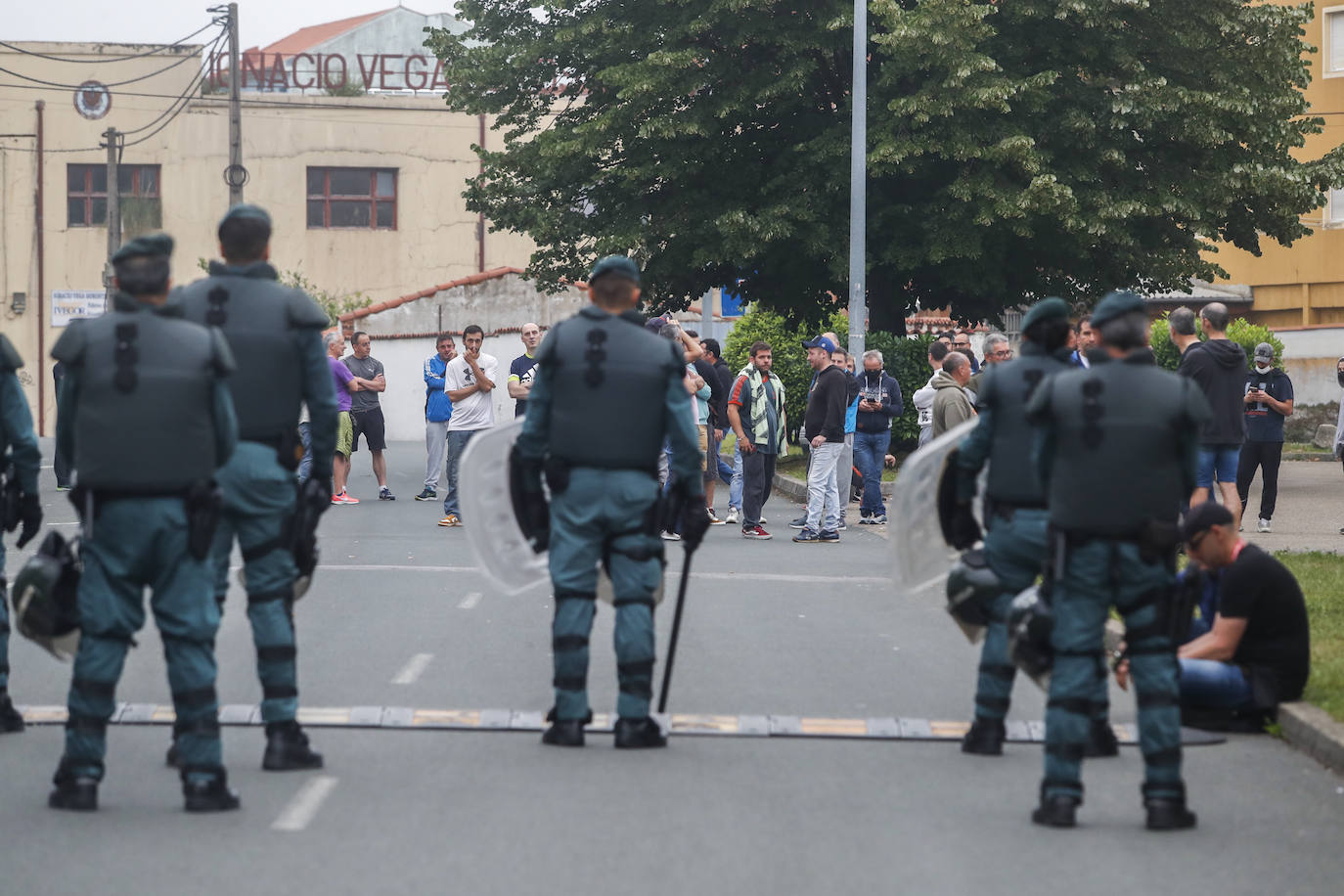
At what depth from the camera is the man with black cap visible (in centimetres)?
732

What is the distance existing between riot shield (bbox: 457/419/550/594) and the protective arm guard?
0.25 m

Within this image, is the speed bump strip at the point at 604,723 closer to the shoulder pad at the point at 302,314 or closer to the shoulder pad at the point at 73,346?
the shoulder pad at the point at 302,314

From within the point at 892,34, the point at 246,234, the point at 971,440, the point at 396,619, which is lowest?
the point at 396,619

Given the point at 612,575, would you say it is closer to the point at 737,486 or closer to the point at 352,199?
the point at 737,486

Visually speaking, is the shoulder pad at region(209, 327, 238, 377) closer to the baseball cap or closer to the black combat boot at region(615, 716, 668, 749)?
the black combat boot at region(615, 716, 668, 749)

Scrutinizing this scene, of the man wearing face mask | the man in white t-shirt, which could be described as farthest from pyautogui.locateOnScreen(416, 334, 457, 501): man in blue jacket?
the man wearing face mask

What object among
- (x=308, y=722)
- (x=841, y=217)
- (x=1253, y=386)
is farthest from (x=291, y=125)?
(x=308, y=722)

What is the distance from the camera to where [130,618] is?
5.88 m

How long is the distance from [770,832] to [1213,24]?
816 inches

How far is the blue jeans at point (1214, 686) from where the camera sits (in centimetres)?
750

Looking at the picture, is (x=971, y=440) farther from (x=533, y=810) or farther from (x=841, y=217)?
(x=841, y=217)

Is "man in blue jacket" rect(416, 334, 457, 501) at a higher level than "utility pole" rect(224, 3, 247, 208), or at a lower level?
lower

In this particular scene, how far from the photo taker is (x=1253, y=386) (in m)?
16.1

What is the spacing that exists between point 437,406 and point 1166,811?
12757 mm
